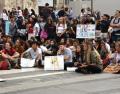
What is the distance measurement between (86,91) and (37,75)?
11.0ft

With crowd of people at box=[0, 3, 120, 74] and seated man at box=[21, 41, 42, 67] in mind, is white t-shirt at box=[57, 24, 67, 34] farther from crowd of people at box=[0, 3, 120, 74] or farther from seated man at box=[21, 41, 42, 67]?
seated man at box=[21, 41, 42, 67]

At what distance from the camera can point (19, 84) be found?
14.1m

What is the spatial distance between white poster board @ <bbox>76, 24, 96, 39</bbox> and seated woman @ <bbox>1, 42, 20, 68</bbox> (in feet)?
8.58

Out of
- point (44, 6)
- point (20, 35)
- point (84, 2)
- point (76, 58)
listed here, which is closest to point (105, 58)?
point (76, 58)

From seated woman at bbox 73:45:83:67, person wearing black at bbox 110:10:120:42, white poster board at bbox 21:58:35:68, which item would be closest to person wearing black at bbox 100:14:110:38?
person wearing black at bbox 110:10:120:42

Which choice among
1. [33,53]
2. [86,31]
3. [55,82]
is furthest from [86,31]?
[55,82]

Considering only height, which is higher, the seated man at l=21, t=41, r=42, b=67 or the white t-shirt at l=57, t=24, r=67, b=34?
the white t-shirt at l=57, t=24, r=67, b=34

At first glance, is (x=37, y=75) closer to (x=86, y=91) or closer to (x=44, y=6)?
(x=86, y=91)

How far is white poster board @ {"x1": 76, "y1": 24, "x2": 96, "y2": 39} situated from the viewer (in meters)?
19.2

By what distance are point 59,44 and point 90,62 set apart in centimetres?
333

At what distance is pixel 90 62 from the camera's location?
17.0m

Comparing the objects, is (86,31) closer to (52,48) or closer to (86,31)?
(86,31)

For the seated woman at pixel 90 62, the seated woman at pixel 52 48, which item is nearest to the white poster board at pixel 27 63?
the seated woman at pixel 52 48

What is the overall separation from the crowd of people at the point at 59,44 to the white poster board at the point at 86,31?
297 mm
